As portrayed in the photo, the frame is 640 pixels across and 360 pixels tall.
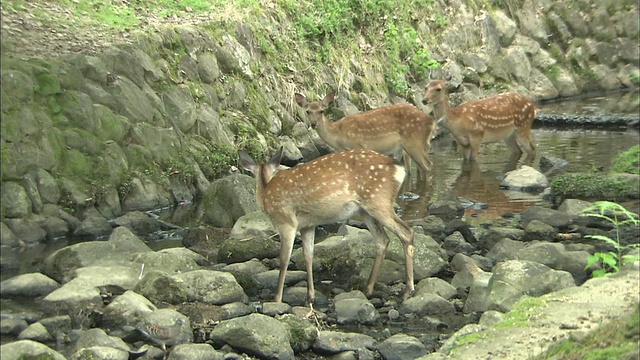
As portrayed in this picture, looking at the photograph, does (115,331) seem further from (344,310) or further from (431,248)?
(431,248)

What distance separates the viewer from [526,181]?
1425 cm

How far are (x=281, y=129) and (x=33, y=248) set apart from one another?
5.89 meters

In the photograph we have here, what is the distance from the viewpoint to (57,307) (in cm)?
833

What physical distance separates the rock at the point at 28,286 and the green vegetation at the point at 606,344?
5.58 meters

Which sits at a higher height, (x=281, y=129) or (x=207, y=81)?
(x=207, y=81)

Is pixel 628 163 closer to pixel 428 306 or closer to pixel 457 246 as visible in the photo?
pixel 457 246

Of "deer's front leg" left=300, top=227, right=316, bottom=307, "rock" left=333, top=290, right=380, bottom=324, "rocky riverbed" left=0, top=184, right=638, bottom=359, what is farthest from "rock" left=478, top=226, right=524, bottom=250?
"rock" left=333, top=290, right=380, bottom=324

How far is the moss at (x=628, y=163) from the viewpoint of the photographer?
1373 cm

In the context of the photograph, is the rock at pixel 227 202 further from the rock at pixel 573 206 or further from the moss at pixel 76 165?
the rock at pixel 573 206

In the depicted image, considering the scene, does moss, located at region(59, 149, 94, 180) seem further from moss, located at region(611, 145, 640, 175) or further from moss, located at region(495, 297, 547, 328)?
moss, located at region(611, 145, 640, 175)

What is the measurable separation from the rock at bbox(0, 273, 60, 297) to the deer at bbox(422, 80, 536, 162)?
834 centimetres

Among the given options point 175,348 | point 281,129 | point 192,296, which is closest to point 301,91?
point 281,129

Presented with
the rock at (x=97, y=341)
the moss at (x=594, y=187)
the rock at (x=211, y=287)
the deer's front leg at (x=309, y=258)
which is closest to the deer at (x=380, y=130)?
the moss at (x=594, y=187)

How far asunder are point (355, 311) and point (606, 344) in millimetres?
4106
